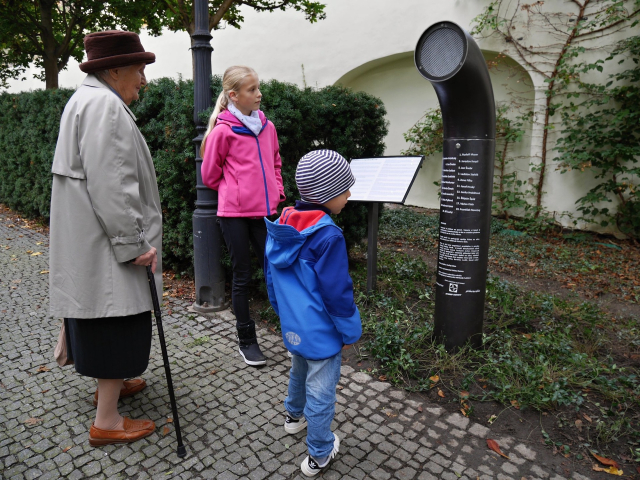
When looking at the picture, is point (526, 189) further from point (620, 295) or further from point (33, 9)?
point (33, 9)

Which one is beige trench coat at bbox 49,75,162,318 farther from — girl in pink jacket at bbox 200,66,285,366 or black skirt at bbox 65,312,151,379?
girl in pink jacket at bbox 200,66,285,366

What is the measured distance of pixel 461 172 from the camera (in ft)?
10.5

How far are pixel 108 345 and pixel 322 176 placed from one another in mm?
1436

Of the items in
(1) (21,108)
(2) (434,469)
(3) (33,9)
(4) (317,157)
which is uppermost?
(3) (33,9)

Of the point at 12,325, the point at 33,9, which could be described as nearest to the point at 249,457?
the point at 12,325

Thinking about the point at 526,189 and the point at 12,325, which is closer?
the point at 12,325

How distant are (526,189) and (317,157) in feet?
24.0

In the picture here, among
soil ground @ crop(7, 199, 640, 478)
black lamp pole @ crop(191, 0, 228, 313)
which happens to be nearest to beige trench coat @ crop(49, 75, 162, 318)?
black lamp pole @ crop(191, 0, 228, 313)

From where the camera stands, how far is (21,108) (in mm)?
8352

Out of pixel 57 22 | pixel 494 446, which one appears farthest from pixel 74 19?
pixel 494 446

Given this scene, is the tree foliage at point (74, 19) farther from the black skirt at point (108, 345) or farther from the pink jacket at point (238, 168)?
the black skirt at point (108, 345)

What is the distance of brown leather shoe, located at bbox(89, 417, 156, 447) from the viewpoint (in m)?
2.47

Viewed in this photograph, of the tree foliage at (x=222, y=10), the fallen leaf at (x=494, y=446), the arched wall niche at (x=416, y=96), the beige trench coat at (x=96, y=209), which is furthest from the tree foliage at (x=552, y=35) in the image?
the beige trench coat at (x=96, y=209)

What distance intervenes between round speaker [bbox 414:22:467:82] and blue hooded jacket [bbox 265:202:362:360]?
150cm
